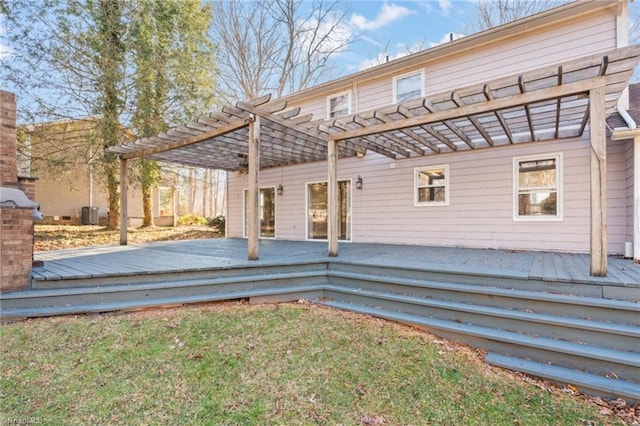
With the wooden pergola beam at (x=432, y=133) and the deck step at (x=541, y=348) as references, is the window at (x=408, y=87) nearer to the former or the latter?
the wooden pergola beam at (x=432, y=133)

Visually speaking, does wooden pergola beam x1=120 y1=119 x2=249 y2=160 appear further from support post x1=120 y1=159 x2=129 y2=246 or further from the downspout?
the downspout

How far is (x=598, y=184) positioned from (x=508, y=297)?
1.69 m

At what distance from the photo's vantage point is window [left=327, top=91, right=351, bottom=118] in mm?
9027

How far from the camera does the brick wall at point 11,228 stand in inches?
156

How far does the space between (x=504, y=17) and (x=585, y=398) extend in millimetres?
14775

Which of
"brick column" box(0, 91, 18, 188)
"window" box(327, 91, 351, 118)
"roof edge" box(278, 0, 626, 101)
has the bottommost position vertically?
"brick column" box(0, 91, 18, 188)

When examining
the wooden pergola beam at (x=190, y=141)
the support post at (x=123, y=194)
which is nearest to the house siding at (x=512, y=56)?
the wooden pergola beam at (x=190, y=141)

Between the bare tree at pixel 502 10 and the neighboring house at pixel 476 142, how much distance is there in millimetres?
7872

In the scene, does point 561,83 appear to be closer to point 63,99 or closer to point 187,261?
point 187,261

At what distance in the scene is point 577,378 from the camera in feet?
9.35

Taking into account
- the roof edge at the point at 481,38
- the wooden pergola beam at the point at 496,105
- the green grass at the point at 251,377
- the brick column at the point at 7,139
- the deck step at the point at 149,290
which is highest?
the roof edge at the point at 481,38

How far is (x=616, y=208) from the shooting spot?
5797 mm

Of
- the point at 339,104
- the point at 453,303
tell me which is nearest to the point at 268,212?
the point at 339,104

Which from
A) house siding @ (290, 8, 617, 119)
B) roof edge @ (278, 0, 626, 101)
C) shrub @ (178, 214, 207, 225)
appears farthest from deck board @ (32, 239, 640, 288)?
shrub @ (178, 214, 207, 225)
